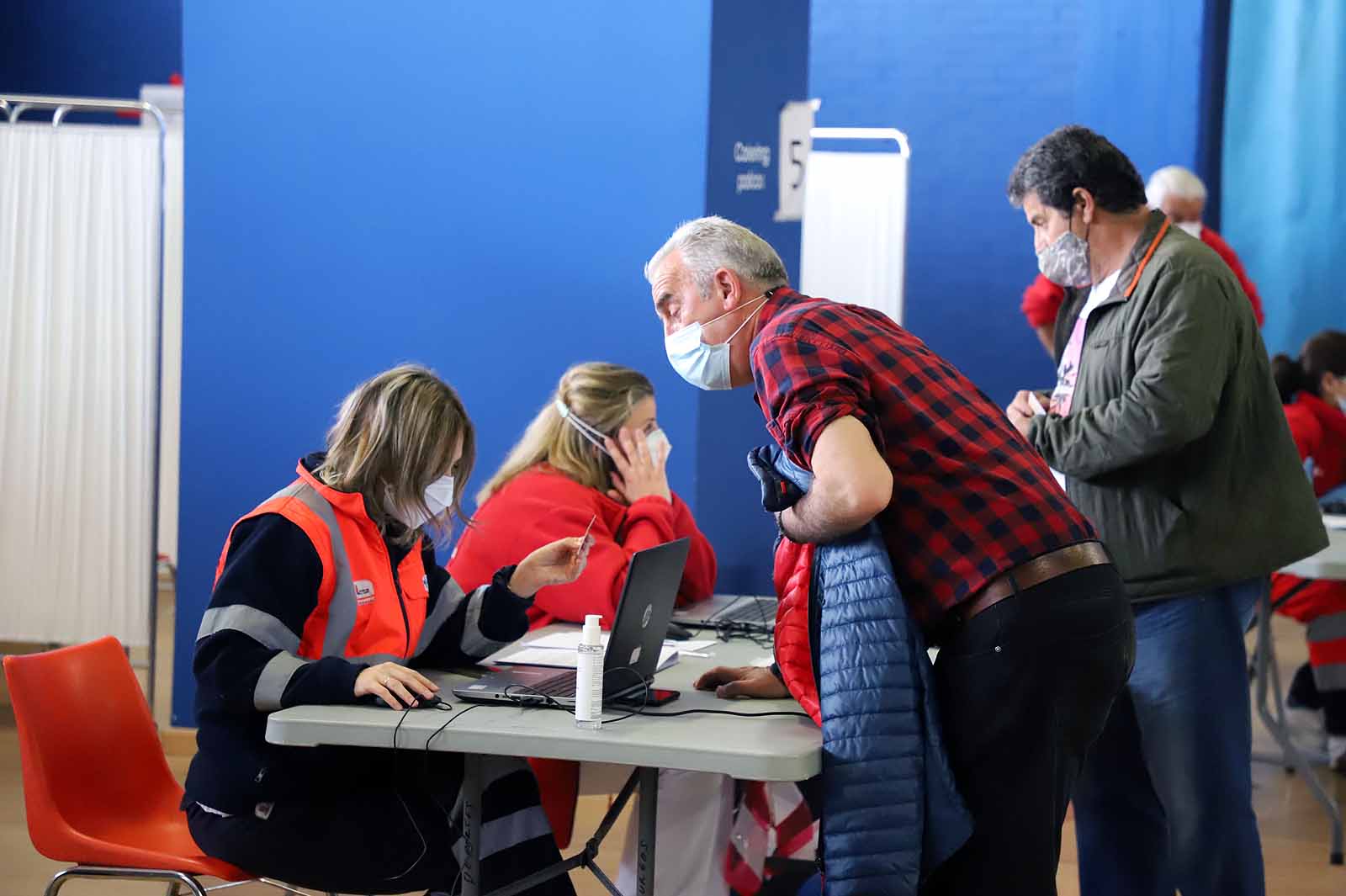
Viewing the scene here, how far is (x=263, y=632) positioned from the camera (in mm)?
2088

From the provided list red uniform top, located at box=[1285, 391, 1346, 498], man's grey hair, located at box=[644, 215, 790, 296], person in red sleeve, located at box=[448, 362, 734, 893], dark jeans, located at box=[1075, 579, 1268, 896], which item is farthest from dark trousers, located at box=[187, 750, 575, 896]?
red uniform top, located at box=[1285, 391, 1346, 498]

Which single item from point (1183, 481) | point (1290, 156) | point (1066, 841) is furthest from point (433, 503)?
point (1290, 156)

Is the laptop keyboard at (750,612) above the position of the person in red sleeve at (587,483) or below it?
below

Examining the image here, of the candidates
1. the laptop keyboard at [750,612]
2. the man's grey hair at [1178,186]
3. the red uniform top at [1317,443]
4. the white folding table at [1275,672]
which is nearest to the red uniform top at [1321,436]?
the red uniform top at [1317,443]

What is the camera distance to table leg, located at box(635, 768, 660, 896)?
205 centimetres

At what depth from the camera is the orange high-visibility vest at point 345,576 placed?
7.11 ft

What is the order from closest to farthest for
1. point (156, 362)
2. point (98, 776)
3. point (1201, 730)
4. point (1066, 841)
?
1. point (98, 776)
2. point (1201, 730)
3. point (1066, 841)
4. point (156, 362)

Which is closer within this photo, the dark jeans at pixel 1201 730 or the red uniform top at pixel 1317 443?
the dark jeans at pixel 1201 730

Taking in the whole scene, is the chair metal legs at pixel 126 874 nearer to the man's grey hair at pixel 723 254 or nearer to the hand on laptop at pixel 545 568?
the hand on laptop at pixel 545 568

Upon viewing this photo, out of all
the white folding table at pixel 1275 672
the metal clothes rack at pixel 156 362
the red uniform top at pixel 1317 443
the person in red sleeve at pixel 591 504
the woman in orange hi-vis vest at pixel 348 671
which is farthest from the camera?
the red uniform top at pixel 1317 443

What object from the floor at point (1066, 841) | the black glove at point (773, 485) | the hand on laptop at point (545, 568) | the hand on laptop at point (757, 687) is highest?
the black glove at point (773, 485)

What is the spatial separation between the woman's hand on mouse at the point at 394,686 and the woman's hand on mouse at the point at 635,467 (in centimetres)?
124

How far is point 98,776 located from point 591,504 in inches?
47.4

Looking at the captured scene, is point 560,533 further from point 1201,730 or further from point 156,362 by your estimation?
point 156,362
